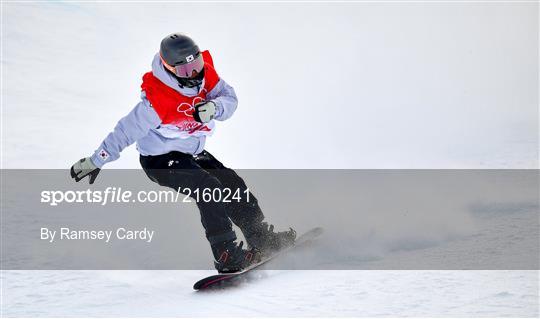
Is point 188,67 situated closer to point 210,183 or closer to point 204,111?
point 204,111

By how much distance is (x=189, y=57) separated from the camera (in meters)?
5.00

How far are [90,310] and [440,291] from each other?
8.28ft

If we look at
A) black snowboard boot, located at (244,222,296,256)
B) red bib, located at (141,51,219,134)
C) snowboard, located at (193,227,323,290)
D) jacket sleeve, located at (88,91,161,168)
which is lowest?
snowboard, located at (193,227,323,290)

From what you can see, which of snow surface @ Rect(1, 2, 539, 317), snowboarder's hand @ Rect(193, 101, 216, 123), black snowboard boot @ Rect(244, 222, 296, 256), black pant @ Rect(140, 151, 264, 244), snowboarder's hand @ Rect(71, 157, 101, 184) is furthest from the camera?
black snowboard boot @ Rect(244, 222, 296, 256)

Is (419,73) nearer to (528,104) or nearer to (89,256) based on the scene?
(528,104)

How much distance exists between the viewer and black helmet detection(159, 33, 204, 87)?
4.98 metres

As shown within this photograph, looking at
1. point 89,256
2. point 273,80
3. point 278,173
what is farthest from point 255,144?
point 89,256

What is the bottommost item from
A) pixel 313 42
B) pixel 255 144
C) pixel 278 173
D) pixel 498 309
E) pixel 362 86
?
pixel 498 309

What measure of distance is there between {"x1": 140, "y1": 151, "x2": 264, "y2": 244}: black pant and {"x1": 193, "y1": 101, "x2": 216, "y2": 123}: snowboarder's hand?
0.49m

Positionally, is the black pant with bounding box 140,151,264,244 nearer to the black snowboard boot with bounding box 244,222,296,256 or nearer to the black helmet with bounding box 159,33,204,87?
the black snowboard boot with bounding box 244,222,296,256

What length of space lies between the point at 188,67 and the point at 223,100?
0.45 m

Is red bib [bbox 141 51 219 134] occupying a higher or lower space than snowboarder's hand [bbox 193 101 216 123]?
higher

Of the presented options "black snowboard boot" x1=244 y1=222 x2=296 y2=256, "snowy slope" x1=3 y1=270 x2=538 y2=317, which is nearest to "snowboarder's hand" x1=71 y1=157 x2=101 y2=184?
"snowy slope" x1=3 y1=270 x2=538 y2=317

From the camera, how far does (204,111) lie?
505 centimetres
